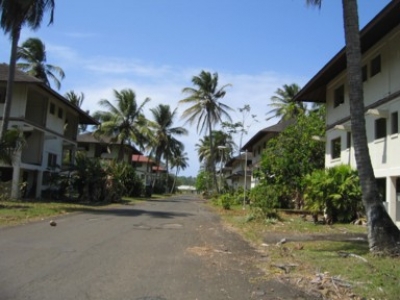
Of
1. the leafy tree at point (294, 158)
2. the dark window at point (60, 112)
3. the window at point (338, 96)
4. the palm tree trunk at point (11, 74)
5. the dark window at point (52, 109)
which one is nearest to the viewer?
the window at point (338, 96)

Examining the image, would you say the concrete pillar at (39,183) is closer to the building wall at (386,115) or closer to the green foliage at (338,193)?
the green foliage at (338,193)

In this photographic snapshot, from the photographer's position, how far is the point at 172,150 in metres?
73.8

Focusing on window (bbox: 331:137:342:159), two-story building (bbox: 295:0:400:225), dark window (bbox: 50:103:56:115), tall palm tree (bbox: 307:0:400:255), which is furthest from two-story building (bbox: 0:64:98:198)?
tall palm tree (bbox: 307:0:400:255)

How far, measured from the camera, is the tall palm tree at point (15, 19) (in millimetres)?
25234

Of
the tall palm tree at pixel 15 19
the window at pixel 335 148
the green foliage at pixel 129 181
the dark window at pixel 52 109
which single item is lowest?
the green foliage at pixel 129 181

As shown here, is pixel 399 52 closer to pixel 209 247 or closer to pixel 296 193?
pixel 209 247

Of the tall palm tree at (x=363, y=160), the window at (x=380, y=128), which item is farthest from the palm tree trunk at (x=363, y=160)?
the window at (x=380, y=128)

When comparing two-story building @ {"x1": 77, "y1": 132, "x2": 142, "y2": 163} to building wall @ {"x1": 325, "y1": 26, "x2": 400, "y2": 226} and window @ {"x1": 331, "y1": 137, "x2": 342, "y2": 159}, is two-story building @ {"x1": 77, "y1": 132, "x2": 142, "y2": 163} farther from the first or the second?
building wall @ {"x1": 325, "y1": 26, "x2": 400, "y2": 226}

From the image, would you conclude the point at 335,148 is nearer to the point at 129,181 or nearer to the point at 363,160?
the point at 363,160

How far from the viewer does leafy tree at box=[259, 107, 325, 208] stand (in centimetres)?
3114

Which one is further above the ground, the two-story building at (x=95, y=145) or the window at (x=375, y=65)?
the two-story building at (x=95, y=145)

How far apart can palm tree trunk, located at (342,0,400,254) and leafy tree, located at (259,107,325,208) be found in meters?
19.0

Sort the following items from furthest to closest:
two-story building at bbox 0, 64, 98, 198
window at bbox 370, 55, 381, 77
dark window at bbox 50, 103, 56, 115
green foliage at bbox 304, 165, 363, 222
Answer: dark window at bbox 50, 103, 56, 115 → two-story building at bbox 0, 64, 98, 198 → green foliage at bbox 304, 165, 363, 222 → window at bbox 370, 55, 381, 77

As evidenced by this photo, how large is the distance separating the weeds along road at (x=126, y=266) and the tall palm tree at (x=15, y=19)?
487 inches
